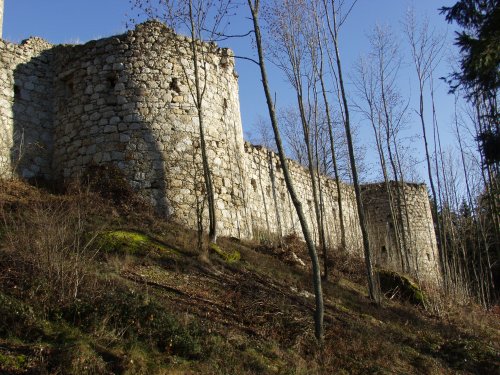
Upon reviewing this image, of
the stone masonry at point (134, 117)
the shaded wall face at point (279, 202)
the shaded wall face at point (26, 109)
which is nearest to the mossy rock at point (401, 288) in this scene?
the shaded wall face at point (279, 202)

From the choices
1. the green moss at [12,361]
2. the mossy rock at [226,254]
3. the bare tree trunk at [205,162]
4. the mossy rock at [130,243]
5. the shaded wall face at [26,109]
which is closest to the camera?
the green moss at [12,361]

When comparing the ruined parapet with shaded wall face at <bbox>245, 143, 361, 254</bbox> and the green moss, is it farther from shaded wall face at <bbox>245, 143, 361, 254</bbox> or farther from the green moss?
the green moss

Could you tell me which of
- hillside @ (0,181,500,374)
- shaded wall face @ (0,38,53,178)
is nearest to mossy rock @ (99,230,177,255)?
hillside @ (0,181,500,374)

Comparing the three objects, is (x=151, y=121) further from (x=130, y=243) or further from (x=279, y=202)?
(x=279, y=202)

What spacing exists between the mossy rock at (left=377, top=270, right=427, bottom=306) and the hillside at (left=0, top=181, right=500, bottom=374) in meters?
0.56

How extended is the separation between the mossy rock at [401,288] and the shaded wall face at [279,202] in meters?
2.29

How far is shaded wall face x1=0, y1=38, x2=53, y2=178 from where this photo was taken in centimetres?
1103

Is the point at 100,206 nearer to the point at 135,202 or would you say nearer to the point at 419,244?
the point at 135,202

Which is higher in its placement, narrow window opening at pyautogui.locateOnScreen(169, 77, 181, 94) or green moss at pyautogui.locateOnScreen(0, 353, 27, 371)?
Answer: narrow window opening at pyautogui.locateOnScreen(169, 77, 181, 94)

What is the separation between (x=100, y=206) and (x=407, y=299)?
6993mm

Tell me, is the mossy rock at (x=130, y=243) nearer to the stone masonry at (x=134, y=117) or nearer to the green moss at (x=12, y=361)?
the stone masonry at (x=134, y=117)

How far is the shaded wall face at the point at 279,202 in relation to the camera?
1398 centimetres

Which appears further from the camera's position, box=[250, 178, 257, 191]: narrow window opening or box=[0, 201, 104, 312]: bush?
box=[250, 178, 257, 191]: narrow window opening

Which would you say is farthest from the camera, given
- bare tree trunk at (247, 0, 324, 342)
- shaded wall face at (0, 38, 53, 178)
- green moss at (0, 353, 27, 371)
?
shaded wall face at (0, 38, 53, 178)
